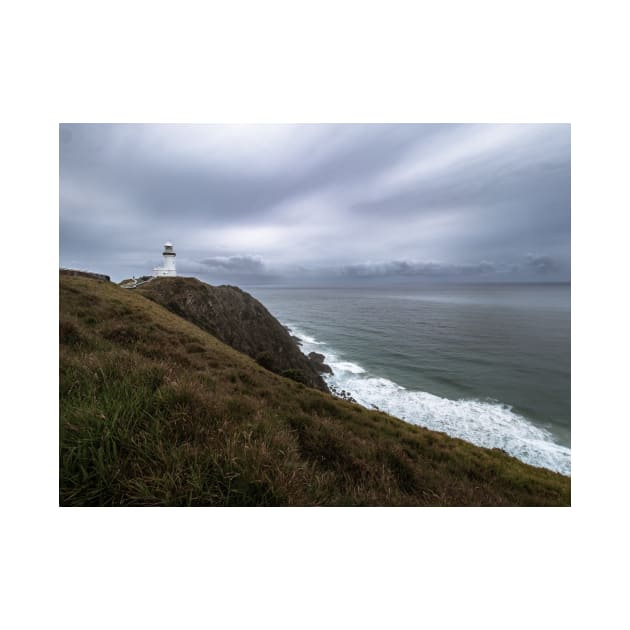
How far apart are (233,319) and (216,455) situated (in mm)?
24214

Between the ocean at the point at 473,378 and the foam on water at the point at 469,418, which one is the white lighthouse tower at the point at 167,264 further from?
the foam on water at the point at 469,418

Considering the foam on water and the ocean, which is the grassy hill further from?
the foam on water

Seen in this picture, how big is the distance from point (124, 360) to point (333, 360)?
2729 cm

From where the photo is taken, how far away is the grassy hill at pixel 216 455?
2.17m

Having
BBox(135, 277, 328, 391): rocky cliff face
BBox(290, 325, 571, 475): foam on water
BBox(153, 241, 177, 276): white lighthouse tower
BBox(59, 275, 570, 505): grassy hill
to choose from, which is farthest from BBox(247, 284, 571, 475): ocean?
BBox(153, 241, 177, 276): white lighthouse tower

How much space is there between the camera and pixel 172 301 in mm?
21328

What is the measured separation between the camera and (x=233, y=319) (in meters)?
25.3

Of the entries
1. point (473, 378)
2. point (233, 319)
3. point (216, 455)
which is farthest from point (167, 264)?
point (473, 378)

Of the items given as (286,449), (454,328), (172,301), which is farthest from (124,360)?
(454,328)

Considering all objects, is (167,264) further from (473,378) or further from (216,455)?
(473,378)

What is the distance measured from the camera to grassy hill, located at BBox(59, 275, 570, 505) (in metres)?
2.17

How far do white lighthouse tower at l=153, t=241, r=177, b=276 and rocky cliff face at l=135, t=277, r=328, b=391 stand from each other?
5775 millimetres

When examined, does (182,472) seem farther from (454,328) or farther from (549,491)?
(454,328)

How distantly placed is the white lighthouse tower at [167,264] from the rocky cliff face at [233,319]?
18.9ft
